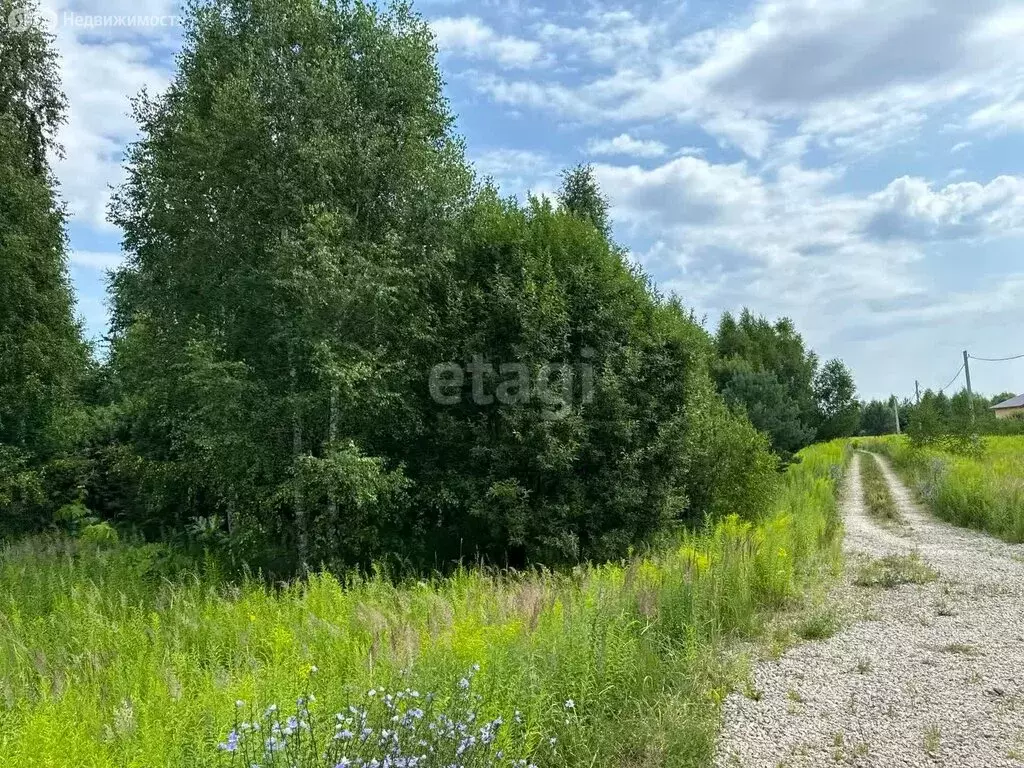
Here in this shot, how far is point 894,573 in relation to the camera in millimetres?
8664

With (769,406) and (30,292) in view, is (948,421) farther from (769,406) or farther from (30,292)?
(30,292)

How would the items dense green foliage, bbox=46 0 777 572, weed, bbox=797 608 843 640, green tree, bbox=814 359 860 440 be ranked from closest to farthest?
weed, bbox=797 608 843 640 → dense green foliage, bbox=46 0 777 572 → green tree, bbox=814 359 860 440

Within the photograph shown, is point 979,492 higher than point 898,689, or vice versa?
point 979,492

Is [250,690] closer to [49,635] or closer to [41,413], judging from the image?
[49,635]

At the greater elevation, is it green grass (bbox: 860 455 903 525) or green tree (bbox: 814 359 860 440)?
green tree (bbox: 814 359 860 440)

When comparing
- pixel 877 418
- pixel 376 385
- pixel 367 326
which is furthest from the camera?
pixel 877 418

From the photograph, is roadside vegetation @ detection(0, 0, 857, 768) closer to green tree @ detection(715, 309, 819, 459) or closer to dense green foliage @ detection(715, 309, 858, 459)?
dense green foliage @ detection(715, 309, 858, 459)

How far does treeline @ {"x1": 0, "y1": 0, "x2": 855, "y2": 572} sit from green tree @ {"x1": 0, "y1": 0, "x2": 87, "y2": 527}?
12.1 feet

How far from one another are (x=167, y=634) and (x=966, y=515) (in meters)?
13.8

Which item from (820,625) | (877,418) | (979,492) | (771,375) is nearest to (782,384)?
(771,375)

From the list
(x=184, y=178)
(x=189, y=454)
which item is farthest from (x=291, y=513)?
(x=184, y=178)

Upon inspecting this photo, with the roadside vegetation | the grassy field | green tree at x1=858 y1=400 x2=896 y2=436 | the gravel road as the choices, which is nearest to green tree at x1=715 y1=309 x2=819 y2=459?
the grassy field

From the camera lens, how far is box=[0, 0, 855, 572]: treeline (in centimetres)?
961

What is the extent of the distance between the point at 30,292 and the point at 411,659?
14.9 m
